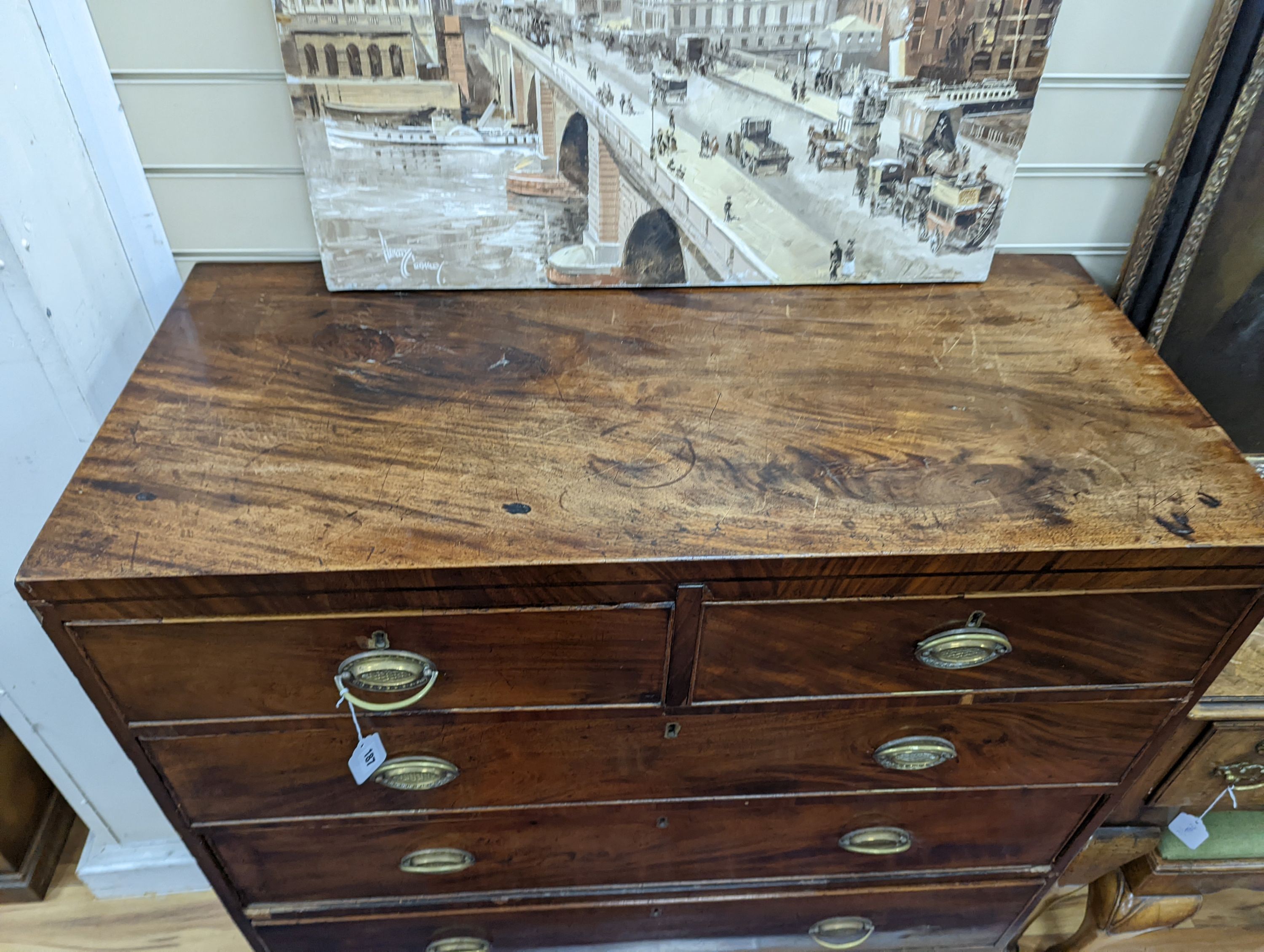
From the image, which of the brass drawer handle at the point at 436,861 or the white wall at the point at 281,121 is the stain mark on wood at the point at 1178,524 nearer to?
the white wall at the point at 281,121

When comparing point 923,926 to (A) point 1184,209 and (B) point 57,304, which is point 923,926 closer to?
(A) point 1184,209

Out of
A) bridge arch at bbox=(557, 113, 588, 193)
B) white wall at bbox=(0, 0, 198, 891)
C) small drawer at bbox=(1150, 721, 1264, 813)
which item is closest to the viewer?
white wall at bbox=(0, 0, 198, 891)

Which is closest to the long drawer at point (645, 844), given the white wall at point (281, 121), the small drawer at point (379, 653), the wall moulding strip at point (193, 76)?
the small drawer at point (379, 653)

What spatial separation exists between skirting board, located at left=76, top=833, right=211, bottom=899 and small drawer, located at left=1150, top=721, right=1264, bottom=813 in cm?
148

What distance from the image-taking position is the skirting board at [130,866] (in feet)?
4.71

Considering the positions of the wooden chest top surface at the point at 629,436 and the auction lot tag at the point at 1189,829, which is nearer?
the wooden chest top surface at the point at 629,436

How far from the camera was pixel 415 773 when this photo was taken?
3.04ft

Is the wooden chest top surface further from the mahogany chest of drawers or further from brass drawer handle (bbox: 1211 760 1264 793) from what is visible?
brass drawer handle (bbox: 1211 760 1264 793)

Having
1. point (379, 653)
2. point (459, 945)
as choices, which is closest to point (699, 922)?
point (459, 945)

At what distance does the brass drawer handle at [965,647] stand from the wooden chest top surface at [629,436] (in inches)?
4.5

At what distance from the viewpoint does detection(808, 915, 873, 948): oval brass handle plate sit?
1224 mm

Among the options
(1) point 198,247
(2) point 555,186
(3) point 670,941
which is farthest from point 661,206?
(3) point 670,941

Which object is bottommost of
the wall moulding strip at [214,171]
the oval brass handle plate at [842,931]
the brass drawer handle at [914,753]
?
the oval brass handle plate at [842,931]
